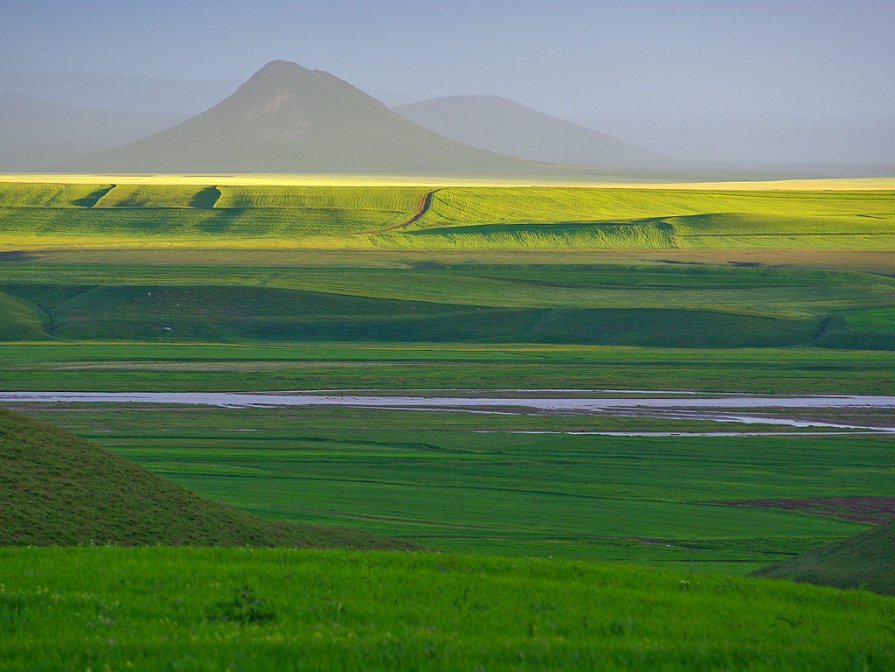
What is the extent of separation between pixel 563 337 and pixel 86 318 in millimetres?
30483

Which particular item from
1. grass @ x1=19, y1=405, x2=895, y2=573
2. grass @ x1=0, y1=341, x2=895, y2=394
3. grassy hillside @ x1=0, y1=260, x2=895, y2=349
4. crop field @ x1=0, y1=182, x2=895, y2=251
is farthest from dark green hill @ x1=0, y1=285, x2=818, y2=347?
crop field @ x1=0, y1=182, x2=895, y2=251

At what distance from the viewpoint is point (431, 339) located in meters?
77.0

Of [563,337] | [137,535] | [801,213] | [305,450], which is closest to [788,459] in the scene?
[305,450]

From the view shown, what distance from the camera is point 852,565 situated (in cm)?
1867

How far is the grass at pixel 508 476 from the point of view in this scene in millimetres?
27156

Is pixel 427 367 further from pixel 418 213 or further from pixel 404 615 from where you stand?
pixel 418 213

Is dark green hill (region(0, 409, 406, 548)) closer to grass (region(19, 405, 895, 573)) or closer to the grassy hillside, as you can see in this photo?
grass (region(19, 405, 895, 573))

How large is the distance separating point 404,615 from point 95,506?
9044mm

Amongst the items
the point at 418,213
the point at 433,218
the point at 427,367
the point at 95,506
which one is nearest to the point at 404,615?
the point at 95,506

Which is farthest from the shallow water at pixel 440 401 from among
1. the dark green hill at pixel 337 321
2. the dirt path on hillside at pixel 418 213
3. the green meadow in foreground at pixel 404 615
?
the dirt path on hillside at pixel 418 213

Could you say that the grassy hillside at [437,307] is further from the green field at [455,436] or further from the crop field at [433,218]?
the crop field at [433,218]

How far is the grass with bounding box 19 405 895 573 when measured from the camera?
2716 cm

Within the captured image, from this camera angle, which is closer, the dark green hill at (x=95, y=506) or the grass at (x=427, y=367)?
the dark green hill at (x=95, y=506)

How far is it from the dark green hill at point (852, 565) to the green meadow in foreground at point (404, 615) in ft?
12.8
